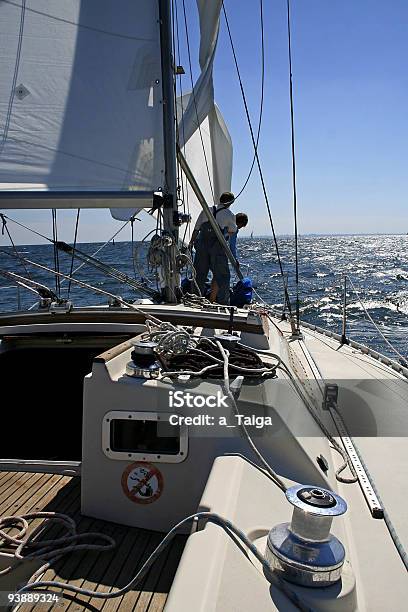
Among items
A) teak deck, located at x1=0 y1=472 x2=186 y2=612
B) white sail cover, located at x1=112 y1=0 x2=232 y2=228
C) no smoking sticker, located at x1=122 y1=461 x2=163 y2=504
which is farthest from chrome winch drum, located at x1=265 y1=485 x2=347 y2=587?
white sail cover, located at x1=112 y1=0 x2=232 y2=228

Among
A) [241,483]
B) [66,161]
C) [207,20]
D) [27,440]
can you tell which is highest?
[207,20]

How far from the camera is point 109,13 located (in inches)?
147

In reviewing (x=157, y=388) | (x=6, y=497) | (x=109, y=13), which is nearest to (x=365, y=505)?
(x=157, y=388)

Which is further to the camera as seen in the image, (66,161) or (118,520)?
(66,161)

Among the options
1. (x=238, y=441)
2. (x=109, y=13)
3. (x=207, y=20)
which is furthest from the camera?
(x=207, y=20)

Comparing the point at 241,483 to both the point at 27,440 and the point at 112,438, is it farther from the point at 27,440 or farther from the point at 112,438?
the point at 27,440

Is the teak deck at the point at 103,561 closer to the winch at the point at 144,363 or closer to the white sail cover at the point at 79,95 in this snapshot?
the winch at the point at 144,363

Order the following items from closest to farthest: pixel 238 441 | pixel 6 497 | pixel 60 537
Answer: pixel 238 441 → pixel 60 537 → pixel 6 497

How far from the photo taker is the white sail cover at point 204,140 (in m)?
5.91

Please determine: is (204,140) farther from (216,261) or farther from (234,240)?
(216,261)

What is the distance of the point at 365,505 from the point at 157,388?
3.14 feet

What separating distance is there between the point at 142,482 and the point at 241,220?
15.4 feet

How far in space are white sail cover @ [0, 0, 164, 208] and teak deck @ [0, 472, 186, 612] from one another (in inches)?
83.8

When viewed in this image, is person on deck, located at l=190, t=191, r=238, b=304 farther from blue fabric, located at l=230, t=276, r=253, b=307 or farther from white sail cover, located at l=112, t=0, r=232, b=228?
white sail cover, located at l=112, t=0, r=232, b=228
